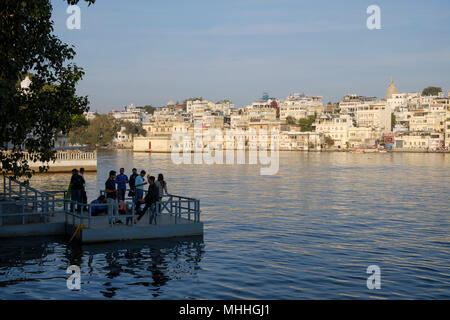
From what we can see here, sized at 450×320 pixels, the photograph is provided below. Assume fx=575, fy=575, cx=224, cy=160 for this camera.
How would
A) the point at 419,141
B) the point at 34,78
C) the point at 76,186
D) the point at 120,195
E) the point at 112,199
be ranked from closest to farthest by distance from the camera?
the point at 34,78 < the point at 112,199 < the point at 76,186 < the point at 120,195 < the point at 419,141

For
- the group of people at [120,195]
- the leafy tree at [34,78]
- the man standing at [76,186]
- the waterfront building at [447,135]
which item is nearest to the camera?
the leafy tree at [34,78]

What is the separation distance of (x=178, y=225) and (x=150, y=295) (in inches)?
274

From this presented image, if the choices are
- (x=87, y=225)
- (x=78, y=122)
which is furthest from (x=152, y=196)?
(x=78, y=122)

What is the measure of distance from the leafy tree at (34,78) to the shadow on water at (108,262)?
9.79 ft

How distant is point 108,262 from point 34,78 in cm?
Result: 607

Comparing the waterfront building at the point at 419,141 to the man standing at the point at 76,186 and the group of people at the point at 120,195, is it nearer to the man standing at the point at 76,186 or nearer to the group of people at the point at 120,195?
the group of people at the point at 120,195

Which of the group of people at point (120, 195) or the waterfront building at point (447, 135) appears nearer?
the group of people at point (120, 195)

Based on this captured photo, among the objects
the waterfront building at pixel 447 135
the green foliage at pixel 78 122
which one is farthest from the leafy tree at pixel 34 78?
the waterfront building at pixel 447 135

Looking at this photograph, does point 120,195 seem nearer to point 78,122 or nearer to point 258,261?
point 258,261

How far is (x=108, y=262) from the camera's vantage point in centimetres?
1795

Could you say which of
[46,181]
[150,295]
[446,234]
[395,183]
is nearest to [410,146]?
[395,183]

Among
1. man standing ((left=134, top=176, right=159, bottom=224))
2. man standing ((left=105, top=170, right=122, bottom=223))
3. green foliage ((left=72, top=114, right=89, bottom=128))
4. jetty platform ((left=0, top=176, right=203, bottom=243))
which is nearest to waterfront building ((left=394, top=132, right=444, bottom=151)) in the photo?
green foliage ((left=72, top=114, right=89, bottom=128))

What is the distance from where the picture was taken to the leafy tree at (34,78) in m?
14.5

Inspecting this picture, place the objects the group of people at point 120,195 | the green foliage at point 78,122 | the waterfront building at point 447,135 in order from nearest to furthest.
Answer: the group of people at point 120,195 → the green foliage at point 78,122 → the waterfront building at point 447,135
